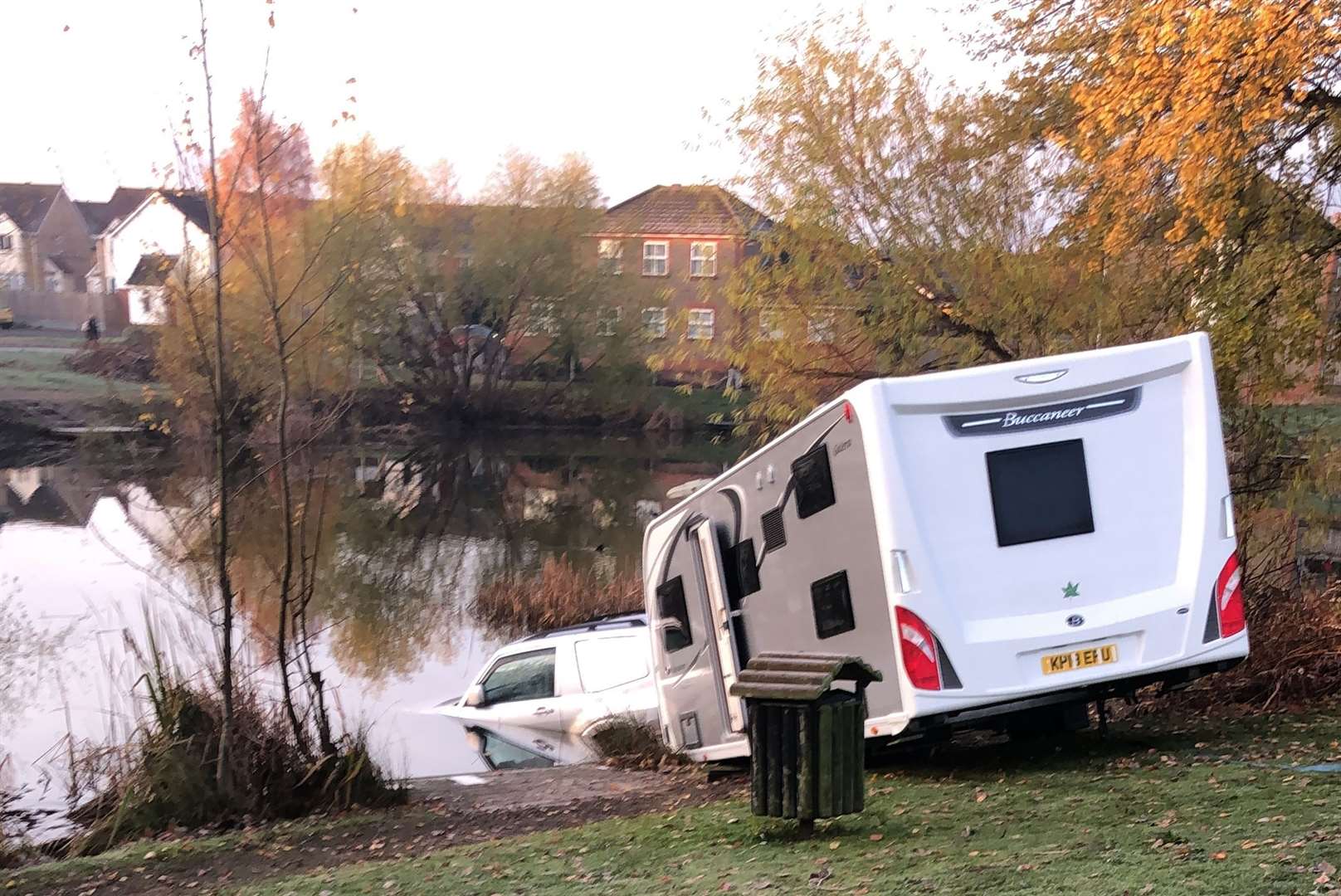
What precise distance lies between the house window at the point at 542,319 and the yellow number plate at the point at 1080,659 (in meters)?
49.5

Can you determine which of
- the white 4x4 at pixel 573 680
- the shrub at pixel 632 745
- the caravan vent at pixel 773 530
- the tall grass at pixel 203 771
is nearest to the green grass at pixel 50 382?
the white 4x4 at pixel 573 680

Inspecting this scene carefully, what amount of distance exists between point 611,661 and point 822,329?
6.76m

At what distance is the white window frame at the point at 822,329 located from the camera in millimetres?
18859

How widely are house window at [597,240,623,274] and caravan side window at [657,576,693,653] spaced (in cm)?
4518

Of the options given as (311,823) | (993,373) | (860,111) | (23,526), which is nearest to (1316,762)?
(993,373)

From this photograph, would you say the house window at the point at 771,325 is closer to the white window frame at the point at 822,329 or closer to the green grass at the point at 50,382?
the white window frame at the point at 822,329

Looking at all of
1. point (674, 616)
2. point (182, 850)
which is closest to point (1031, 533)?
point (674, 616)

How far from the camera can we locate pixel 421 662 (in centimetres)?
1989

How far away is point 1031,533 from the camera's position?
25.1 feet

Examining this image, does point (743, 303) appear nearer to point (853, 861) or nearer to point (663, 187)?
point (853, 861)

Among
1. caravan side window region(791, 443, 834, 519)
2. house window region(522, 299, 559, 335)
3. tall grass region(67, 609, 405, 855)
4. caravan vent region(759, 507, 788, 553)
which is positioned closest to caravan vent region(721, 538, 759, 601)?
caravan vent region(759, 507, 788, 553)

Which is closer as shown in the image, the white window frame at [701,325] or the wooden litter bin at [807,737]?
the wooden litter bin at [807,737]

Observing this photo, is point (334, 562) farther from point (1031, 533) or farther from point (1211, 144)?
point (1031, 533)

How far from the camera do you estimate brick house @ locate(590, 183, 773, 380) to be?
20.0 m
